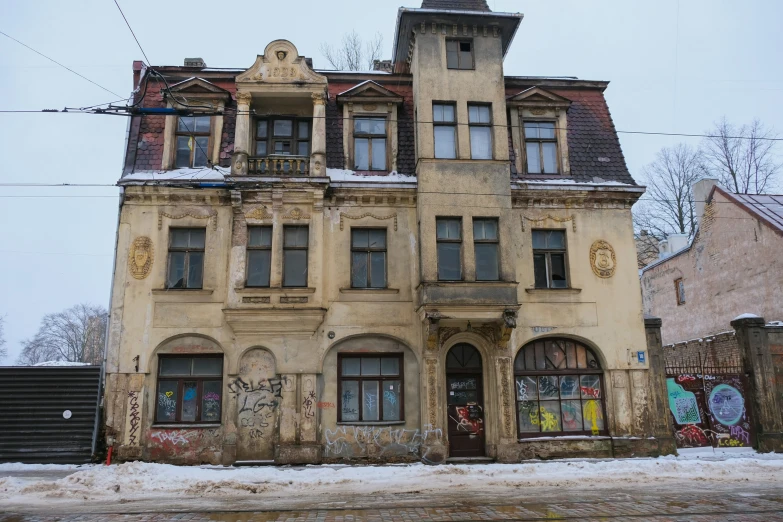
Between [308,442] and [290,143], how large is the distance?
8456 mm

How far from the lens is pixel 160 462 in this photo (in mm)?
15336

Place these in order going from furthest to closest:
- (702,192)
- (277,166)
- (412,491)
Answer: (702,192) < (277,166) < (412,491)

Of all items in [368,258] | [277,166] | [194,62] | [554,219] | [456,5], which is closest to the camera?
[277,166]

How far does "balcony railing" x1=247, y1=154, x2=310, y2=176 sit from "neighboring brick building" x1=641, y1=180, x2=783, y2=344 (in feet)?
55.8

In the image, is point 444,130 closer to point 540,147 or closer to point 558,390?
point 540,147

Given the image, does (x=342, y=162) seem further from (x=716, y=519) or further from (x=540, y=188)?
(x=716, y=519)

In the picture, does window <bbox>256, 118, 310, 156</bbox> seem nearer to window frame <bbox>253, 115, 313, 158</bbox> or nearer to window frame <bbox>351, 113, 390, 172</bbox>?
window frame <bbox>253, 115, 313, 158</bbox>

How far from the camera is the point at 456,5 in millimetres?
18625

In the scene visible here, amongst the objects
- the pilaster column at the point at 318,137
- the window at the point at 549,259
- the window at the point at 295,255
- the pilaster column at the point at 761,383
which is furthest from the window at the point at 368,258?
the pilaster column at the point at 761,383

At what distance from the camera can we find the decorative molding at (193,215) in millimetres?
16781

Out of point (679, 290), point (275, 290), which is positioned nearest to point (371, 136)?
point (275, 290)

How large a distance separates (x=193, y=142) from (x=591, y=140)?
11.8 metres

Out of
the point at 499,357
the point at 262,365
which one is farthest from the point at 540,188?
the point at 262,365

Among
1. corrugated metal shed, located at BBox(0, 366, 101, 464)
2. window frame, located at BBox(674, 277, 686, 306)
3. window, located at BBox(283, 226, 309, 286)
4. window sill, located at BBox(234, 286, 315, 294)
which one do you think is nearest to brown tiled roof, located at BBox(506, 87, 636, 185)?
window, located at BBox(283, 226, 309, 286)
